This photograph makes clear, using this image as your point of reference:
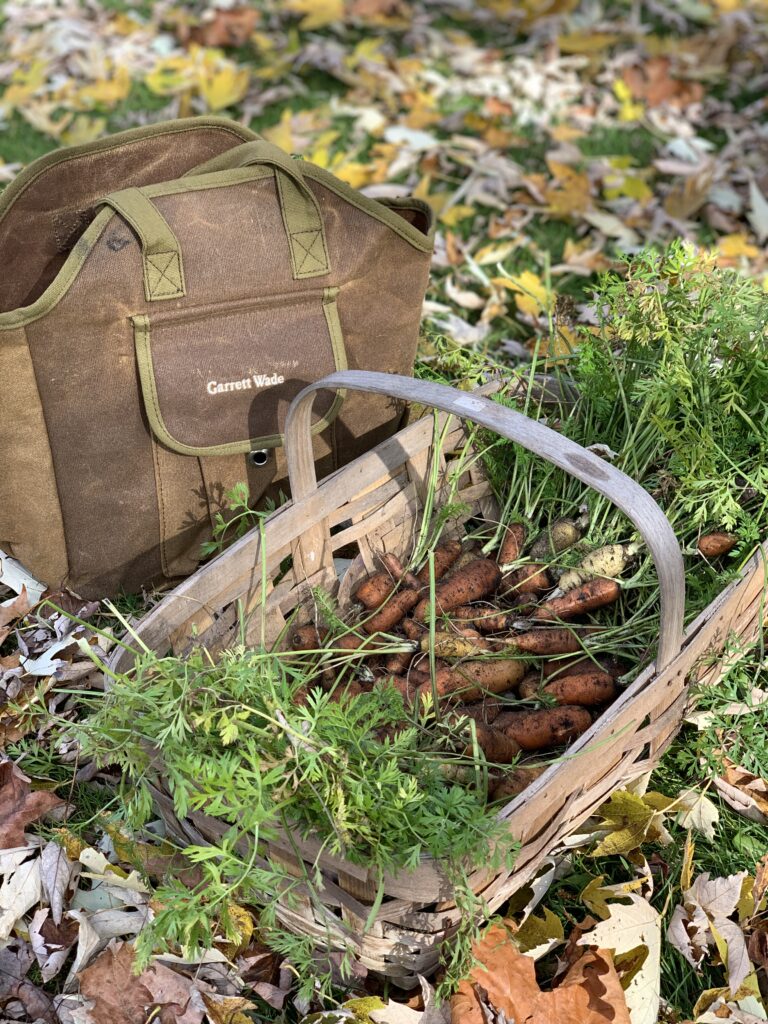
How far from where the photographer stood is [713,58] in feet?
14.5

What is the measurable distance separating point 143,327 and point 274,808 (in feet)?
3.32

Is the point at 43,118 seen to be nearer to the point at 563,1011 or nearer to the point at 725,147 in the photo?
the point at 725,147

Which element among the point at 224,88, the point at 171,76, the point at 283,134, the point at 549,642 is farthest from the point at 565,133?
the point at 549,642

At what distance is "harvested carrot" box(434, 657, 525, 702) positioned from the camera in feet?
6.17

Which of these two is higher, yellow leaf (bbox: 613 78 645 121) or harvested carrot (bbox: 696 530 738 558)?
yellow leaf (bbox: 613 78 645 121)

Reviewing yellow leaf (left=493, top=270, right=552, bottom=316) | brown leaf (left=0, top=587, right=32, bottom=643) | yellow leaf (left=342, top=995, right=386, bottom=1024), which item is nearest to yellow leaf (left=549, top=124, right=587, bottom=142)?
yellow leaf (left=493, top=270, right=552, bottom=316)

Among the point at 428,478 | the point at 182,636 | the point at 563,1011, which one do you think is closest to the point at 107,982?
the point at 182,636

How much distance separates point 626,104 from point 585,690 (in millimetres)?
3084

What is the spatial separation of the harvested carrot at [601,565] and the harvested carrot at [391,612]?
29cm

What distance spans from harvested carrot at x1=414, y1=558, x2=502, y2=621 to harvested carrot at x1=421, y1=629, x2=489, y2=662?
7 cm

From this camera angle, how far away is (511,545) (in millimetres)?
2135

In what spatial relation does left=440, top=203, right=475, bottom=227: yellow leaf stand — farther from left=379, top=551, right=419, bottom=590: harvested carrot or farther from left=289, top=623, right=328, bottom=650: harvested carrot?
left=289, top=623, right=328, bottom=650: harvested carrot

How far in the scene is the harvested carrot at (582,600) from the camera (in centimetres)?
197

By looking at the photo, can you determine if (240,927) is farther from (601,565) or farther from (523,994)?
(601,565)
